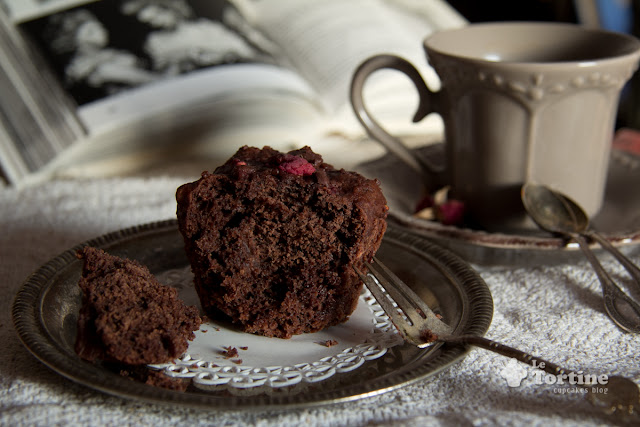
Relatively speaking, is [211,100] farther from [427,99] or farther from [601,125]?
[601,125]

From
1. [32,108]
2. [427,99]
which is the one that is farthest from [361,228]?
[32,108]

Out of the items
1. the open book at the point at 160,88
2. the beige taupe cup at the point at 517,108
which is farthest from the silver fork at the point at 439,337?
the open book at the point at 160,88

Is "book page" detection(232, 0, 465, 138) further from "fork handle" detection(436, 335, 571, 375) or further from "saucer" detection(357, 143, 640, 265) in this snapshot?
"fork handle" detection(436, 335, 571, 375)

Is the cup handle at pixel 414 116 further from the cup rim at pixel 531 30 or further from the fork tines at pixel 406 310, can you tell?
the fork tines at pixel 406 310

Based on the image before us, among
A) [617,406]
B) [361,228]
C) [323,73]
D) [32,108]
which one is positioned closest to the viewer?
[617,406]

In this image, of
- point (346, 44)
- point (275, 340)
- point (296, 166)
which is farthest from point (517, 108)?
point (346, 44)

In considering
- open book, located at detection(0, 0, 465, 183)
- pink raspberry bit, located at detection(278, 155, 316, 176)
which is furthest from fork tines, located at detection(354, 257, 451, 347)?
open book, located at detection(0, 0, 465, 183)
